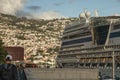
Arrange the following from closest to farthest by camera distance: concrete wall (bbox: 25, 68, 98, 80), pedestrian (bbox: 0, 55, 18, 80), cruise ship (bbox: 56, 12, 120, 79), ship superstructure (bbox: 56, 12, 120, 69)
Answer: pedestrian (bbox: 0, 55, 18, 80)
concrete wall (bbox: 25, 68, 98, 80)
cruise ship (bbox: 56, 12, 120, 79)
ship superstructure (bbox: 56, 12, 120, 69)

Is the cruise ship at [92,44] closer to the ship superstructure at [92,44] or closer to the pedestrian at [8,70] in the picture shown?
the ship superstructure at [92,44]

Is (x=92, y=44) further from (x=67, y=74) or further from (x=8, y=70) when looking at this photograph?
(x=8, y=70)

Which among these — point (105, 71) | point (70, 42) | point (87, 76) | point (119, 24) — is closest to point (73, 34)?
point (70, 42)

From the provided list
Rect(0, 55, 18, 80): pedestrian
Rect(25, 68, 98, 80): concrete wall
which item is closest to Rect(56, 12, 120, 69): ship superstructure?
Rect(25, 68, 98, 80): concrete wall

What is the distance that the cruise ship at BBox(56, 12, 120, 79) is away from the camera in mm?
105500

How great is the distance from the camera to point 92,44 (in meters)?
120

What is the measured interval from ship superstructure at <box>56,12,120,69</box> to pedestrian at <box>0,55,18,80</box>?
8391cm

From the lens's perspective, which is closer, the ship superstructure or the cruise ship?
the cruise ship

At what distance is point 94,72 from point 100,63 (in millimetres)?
45162

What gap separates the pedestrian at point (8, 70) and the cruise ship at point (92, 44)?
8391 cm

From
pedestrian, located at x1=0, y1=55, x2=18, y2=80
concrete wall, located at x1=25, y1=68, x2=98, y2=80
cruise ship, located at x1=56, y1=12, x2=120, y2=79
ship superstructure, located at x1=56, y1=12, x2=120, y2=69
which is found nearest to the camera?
pedestrian, located at x1=0, y1=55, x2=18, y2=80

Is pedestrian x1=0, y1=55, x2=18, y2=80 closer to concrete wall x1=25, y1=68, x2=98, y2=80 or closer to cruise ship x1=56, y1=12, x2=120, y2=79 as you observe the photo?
concrete wall x1=25, y1=68, x2=98, y2=80

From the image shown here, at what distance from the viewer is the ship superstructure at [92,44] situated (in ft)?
347

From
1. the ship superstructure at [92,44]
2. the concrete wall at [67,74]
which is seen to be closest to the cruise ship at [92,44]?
the ship superstructure at [92,44]
